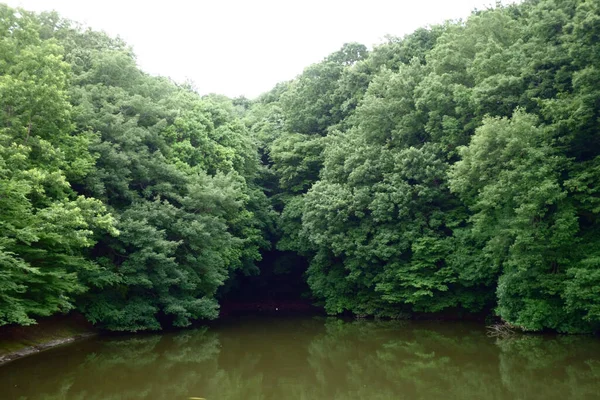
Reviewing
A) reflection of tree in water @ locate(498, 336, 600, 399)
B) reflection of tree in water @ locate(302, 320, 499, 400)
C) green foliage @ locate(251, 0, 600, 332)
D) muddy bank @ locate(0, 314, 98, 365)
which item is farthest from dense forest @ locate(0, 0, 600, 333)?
reflection of tree in water @ locate(302, 320, 499, 400)

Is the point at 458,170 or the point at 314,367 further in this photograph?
the point at 458,170

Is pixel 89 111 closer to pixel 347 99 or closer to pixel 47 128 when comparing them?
pixel 47 128

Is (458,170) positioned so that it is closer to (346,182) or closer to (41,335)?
(346,182)

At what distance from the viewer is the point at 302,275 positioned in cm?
3347

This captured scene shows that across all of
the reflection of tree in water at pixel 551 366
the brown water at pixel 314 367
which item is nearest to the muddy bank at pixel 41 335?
the brown water at pixel 314 367

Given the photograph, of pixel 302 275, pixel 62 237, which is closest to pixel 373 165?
pixel 302 275

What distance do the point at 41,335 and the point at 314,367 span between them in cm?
976

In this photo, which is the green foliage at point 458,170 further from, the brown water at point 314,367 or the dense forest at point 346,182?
the brown water at point 314,367

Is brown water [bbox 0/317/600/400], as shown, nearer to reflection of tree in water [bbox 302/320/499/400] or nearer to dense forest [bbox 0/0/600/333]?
reflection of tree in water [bbox 302/320/499/400]

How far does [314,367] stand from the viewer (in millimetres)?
14648

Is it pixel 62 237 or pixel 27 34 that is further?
pixel 27 34

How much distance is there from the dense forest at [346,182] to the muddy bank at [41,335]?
84cm

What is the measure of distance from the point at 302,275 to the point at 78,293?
17.2 meters

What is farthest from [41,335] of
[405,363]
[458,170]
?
[458,170]
